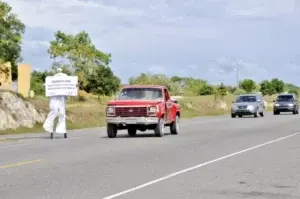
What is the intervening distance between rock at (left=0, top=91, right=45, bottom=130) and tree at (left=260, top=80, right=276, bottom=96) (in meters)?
123

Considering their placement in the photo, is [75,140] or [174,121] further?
[174,121]

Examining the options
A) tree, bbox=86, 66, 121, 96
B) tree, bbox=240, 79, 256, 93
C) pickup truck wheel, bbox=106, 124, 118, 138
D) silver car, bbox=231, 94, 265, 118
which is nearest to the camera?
pickup truck wheel, bbox=106, 124, 118, 138

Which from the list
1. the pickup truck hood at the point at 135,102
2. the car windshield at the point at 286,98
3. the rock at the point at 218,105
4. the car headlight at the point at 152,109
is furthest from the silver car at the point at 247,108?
the car headlight at the point at 152,109

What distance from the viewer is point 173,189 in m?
11.9

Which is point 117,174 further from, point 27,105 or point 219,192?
→ point 27,105

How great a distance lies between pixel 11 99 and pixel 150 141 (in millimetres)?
15008

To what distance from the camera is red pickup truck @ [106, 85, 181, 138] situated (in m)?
26.0

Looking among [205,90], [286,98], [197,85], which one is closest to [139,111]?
[286,98]

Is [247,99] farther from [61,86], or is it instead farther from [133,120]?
[61,86]

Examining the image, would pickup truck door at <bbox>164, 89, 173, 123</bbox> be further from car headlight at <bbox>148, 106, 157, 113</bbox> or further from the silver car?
the silver car

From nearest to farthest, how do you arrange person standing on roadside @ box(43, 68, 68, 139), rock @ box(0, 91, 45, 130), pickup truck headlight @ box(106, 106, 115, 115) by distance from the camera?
person standing on roadside @ box(43, 68, 68, 139)
pickup truck headlight @ box(106, 106, 115, 115)
rock @ box(0, 91, 45, 130)

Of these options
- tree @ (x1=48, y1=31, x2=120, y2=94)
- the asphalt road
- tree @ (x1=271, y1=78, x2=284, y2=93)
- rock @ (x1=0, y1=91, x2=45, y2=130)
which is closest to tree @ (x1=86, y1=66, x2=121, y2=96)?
tree @ (x1=48, y1=31, x2=120, y2=94)

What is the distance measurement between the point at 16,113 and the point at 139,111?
39.5 feet

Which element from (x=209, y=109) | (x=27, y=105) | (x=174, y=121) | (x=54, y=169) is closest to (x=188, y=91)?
(x=209, y=109)
